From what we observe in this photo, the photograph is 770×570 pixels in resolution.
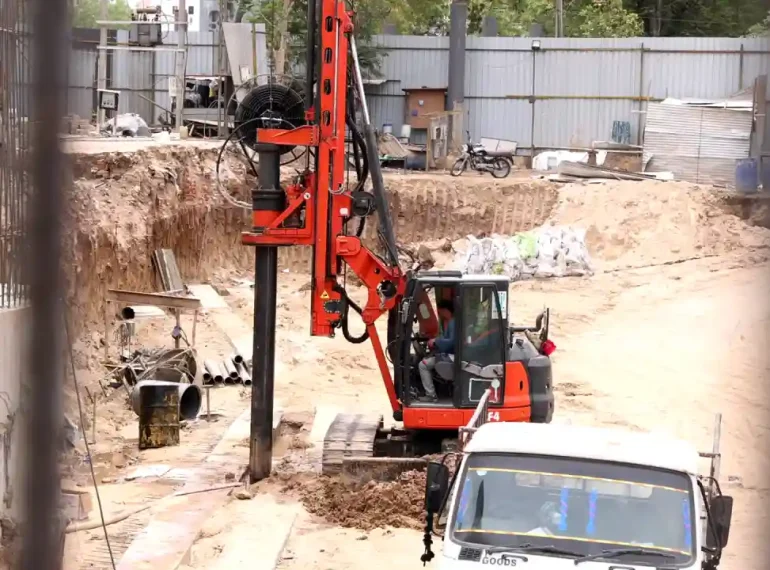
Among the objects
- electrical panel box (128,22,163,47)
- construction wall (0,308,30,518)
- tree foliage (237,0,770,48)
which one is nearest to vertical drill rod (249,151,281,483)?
construction wall (0,308,30,518)

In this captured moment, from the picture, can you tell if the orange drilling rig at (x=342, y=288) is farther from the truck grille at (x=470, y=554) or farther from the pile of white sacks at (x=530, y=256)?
the pile of white sacks at (x=530, y=256)

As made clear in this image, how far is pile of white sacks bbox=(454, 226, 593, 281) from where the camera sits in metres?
26.0

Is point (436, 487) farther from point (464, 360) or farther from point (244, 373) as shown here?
point (244, 373)

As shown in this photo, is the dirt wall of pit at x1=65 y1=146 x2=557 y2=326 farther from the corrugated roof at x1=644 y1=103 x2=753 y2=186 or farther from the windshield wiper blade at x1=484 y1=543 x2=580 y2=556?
the windshield wiper blade at x1=484 y1=543 x2=580 y2=556

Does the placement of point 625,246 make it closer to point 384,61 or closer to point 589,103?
point 589,103

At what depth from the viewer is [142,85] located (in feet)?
110

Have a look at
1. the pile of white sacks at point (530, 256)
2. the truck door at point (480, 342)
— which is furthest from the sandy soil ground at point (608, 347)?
the truck door at point (480, 342)

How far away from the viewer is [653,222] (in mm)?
28203

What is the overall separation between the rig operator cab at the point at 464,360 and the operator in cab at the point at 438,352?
0.05 ft

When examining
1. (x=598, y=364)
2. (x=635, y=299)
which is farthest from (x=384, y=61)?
(x=598, y=364)

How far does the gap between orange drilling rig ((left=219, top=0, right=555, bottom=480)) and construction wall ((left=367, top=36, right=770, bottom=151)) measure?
24029 millimetres

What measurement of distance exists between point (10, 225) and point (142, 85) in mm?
25183

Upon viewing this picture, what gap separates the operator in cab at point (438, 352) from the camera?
11227mm

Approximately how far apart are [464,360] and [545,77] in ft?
83.5
